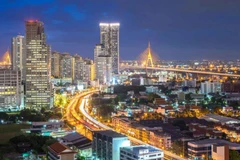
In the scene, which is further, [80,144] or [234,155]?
[80,144]

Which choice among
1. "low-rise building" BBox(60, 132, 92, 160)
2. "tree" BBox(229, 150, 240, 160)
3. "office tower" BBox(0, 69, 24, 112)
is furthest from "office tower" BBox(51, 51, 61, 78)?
"tree" BBox(229, 150, 240, 160)

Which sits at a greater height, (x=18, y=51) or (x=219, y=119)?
(x=18, y=51)

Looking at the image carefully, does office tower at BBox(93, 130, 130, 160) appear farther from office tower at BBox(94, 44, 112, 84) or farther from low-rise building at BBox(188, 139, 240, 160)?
office tower at BBox(94, 44, 112, 84)

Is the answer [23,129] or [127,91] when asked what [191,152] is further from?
[127,91]

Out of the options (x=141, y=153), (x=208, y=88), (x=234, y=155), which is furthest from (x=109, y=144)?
(x=208, y=88)

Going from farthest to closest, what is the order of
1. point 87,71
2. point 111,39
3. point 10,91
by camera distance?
point 111,39, point 87,71, point 10,91

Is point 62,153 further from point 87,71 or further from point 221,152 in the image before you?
point 87,71

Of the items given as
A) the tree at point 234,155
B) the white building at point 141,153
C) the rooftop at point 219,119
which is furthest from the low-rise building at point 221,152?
the rooftop at point 219,119
